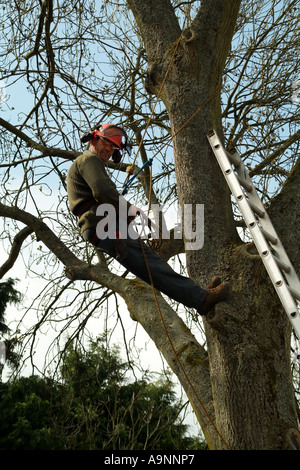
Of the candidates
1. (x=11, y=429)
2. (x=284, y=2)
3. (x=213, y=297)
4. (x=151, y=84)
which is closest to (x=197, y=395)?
(x=213, y=297)

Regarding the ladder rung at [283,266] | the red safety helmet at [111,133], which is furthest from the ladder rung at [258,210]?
the red safety helmet at [111,133]

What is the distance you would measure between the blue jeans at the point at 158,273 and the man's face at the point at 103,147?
0.65 m

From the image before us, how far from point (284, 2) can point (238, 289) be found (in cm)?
412

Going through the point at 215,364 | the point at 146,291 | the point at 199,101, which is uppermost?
the point at 199,101

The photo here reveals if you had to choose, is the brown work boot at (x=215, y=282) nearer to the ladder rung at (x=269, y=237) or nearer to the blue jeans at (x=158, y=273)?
the blue jeans at (x=158, y=273)

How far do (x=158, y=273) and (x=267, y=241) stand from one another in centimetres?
75

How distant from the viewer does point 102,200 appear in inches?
142

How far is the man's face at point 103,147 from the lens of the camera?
4.02 m

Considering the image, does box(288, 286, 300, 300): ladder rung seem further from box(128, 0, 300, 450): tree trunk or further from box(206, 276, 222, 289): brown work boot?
box(206, 276, 222, 289): brown work boot

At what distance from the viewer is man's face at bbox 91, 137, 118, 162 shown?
4024 millimetres

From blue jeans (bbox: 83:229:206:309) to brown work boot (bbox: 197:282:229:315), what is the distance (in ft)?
0.11

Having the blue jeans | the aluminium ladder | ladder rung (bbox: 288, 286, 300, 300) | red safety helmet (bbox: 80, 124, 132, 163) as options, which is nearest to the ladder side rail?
the aluminium ladder
